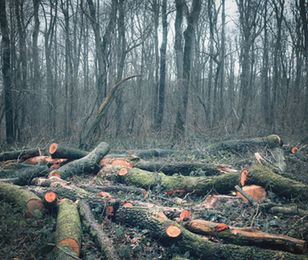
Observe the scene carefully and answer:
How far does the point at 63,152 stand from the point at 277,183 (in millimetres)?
5715

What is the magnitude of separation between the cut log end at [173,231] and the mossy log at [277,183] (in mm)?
2389

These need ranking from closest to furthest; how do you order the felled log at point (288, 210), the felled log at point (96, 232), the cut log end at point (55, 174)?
the felled log at point (96, 232) → the felled log at point (288, 210) → the cut log end at point (55, 174)

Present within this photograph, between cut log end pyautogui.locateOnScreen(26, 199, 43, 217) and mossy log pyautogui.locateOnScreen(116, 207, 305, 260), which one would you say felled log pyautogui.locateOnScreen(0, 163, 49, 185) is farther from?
mossy log pyautogui.locateOnScreen(116, 207, 305, 260)

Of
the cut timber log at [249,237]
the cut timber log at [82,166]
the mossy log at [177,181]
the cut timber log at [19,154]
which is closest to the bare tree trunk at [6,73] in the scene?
the cut timber log at [19,154]

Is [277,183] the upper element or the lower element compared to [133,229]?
upper

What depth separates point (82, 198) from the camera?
20.4 feet

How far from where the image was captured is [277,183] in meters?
6.36

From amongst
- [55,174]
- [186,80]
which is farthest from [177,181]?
[186,80]

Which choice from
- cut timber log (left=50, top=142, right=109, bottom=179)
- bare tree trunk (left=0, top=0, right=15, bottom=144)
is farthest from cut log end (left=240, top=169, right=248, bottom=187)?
bare tree trunk (left=0, top=0, right=15, bottom=144)

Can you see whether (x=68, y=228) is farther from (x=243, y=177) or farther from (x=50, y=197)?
(x=243, y=177)

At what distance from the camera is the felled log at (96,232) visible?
4527 mm

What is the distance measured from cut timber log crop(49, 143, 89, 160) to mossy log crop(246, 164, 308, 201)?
4995 mm

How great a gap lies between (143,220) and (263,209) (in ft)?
7.35

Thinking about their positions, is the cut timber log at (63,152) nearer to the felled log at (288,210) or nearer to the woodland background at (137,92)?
the woodland background at (137,92)
